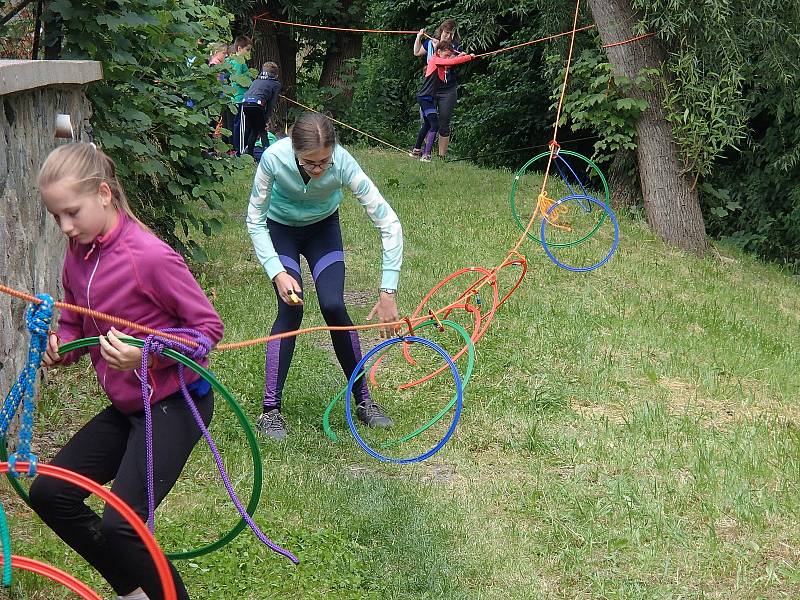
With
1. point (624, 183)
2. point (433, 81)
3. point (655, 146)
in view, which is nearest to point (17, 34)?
point (655, 146)

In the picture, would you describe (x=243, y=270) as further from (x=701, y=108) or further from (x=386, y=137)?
(x=386, y=137)

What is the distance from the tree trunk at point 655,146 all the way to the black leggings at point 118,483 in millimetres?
7812

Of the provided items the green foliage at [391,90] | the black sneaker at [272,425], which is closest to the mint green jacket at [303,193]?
the black sneaker at [272,425]

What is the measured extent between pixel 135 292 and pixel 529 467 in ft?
8.01

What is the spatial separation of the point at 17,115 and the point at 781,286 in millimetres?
7626

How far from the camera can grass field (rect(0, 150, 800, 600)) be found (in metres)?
3.57

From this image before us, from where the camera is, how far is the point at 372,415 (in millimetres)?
4844

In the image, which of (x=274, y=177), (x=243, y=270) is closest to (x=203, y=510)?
(x=274, y=177)

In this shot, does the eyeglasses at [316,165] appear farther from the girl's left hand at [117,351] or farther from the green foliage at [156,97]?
→ the girl's left hand at [117,351]

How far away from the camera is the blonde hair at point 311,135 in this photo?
4.09m

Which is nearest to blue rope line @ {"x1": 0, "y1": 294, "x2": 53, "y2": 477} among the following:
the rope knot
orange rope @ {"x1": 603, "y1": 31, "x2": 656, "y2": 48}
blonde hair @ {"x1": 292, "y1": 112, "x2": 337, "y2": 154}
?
the rope knot

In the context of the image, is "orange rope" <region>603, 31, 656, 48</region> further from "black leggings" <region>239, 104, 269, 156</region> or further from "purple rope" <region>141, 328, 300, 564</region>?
"purple rope" <region>141, 328, 300, 564</region>

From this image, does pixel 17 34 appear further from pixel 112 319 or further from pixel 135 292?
pixel 112 319

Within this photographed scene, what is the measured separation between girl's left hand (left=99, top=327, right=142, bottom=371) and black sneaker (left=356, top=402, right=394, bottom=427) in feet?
7.69
